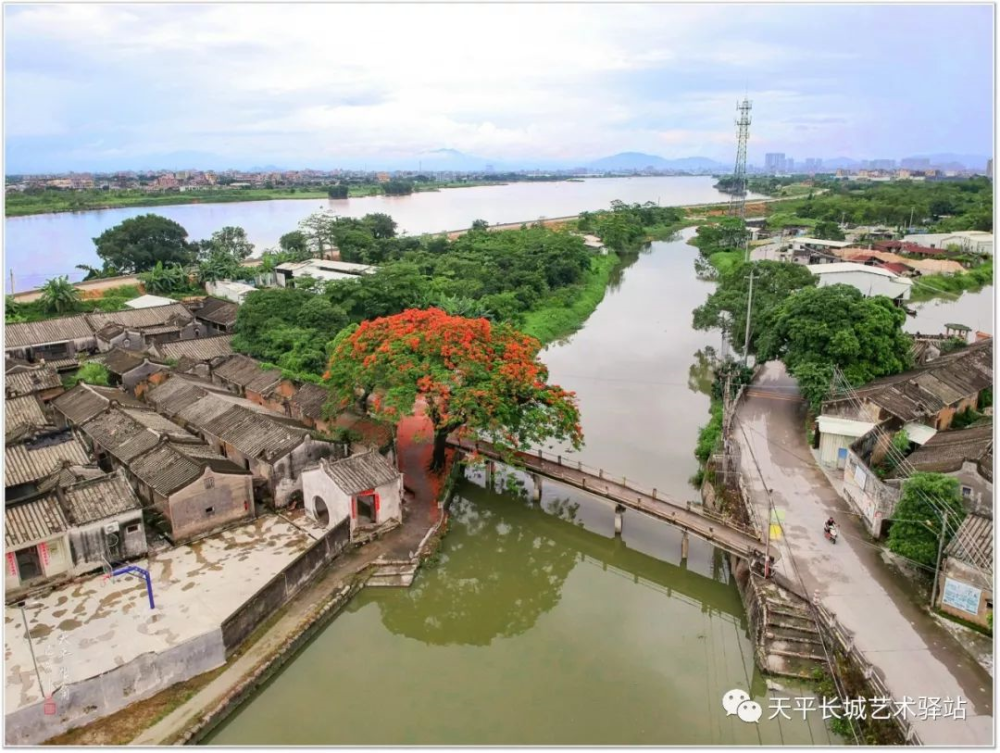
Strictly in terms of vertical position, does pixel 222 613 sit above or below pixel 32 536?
below

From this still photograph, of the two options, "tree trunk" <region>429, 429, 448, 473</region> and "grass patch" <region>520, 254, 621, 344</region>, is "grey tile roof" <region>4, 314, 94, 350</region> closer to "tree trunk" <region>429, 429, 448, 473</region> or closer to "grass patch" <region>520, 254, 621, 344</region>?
"tree trunk" <region>429, 429, 448, 473</region>

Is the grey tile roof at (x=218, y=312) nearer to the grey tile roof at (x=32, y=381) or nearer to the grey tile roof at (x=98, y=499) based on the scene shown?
the grey tile roof at (x=32, y=381)

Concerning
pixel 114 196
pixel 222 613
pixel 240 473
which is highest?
pixel 114 196

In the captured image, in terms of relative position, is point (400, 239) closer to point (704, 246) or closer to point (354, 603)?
point (704, 246)

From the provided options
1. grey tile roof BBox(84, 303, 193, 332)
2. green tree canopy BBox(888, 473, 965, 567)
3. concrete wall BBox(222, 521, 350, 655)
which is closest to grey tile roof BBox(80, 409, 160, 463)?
concrete wall BBox(222, 521, 350, 655)

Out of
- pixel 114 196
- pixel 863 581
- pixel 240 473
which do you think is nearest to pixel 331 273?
pixel 240 473
